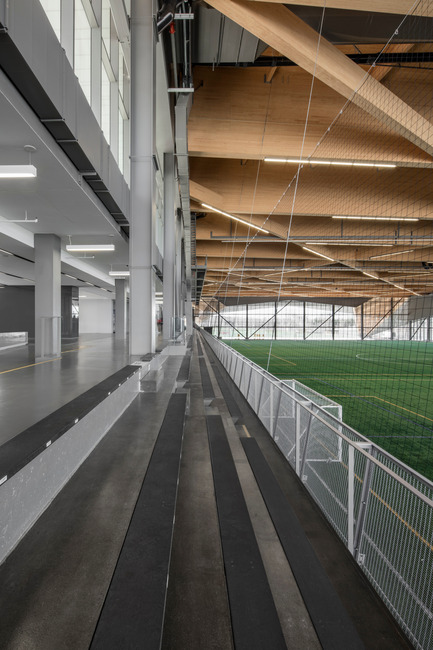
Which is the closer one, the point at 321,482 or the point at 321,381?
the point at 321,482

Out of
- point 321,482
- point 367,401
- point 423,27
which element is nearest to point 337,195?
point 423,27

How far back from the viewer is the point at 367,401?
1302 centimetres

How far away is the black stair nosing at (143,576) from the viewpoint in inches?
60.1

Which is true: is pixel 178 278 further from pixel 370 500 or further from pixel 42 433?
pixel 42 433

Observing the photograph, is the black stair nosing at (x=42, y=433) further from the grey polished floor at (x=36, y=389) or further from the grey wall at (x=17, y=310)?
the grey wall at (x=17, y=310)

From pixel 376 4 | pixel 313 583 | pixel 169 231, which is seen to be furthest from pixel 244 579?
pixel 169 231

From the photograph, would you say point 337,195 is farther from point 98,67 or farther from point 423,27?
point 98,67

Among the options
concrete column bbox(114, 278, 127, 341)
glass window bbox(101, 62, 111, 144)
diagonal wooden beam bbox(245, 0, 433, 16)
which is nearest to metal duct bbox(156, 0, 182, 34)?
diagonal wooden beam bbox(245, 0, 433, 16)

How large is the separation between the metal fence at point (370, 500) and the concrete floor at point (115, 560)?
0.41 m

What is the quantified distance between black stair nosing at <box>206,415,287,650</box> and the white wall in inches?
1382

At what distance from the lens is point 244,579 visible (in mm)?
1987

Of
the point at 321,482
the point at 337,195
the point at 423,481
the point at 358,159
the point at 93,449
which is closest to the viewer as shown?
the point at 423,481

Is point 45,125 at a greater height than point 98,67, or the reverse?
point 98,67

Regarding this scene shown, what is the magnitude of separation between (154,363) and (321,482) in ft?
16.7
